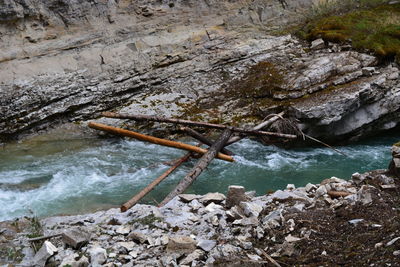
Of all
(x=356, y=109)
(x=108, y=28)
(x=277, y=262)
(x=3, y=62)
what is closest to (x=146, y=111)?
(x=108, y=28)

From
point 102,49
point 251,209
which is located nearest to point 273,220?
point 251,209

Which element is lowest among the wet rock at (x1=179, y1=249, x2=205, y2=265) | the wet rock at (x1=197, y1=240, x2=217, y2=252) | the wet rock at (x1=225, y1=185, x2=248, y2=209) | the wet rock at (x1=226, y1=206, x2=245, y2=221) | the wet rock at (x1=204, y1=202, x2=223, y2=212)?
the wet rock at (x1=204, y1=202, x2=223, y2=212)

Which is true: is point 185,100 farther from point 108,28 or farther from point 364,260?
point 364,260

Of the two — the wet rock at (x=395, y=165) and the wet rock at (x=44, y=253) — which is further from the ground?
the wet rock at (x=44, y=253)

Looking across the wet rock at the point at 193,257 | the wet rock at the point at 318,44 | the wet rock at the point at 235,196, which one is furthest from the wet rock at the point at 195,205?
the wet rock at the point at 318,44

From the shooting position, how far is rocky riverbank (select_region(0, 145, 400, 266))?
15.1 ft

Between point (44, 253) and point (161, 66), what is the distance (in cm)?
1039

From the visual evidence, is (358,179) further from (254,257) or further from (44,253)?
(44,253)

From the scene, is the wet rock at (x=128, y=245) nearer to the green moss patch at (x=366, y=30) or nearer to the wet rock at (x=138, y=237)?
the wet rock at (x=138, y=237)

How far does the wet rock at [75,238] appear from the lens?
5.15m

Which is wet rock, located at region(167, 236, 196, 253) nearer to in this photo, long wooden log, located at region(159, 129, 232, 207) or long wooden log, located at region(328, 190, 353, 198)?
long wooden log, located at region(159, 129, 232, 207)

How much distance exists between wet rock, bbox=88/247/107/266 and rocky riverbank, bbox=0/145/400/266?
12 mm

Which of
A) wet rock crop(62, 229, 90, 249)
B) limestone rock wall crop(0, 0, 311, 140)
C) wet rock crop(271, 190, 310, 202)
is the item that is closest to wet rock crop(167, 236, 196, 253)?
wet rock crop(62, 229, 90, 249)

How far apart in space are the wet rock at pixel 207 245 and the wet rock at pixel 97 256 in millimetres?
1149
